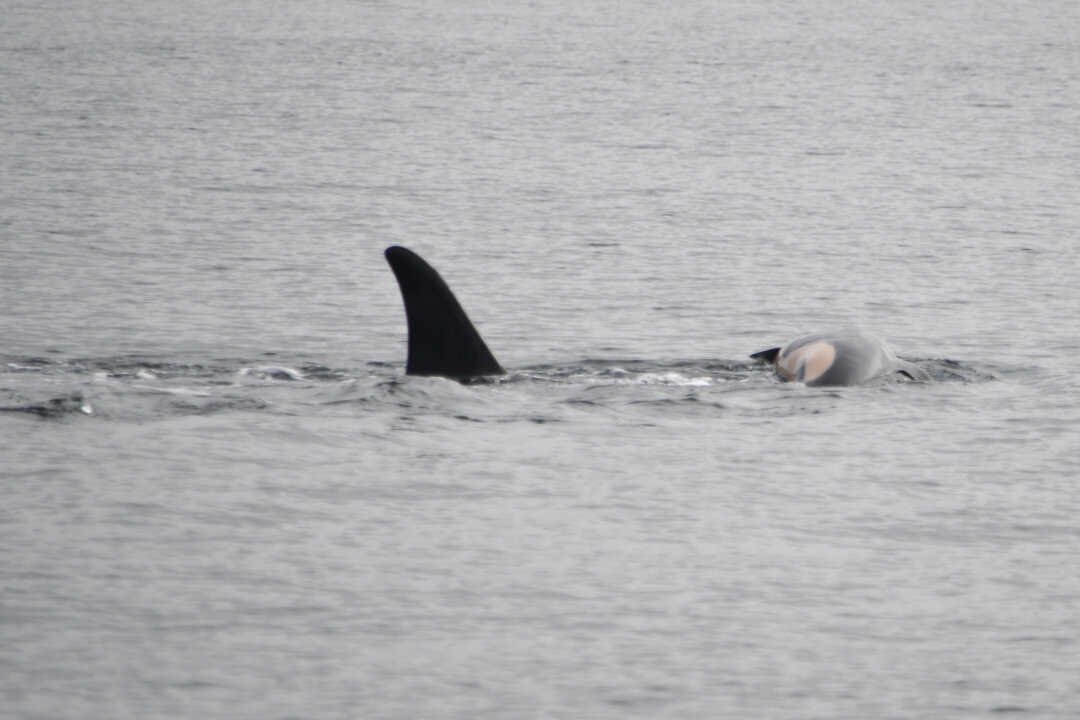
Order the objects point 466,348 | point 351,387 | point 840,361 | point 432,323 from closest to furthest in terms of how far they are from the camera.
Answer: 1. point 432,323
2. point 466,348
3. point 351,387
4. point 840,361

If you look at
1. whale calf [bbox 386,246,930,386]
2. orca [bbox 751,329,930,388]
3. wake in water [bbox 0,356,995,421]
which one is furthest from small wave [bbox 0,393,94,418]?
orca [bbox 751,329,930,388]

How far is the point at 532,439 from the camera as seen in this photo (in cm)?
1221

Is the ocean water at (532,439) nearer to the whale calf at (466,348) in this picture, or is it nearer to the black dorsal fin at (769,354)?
the black dorsal fin at (769,354)

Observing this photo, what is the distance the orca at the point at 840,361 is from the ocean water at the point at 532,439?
9.6 inches

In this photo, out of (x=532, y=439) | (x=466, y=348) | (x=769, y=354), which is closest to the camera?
(x=532, y=439)

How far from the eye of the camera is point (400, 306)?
18172 millimetres

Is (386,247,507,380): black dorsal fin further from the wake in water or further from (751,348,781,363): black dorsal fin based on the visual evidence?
(751,348,781,363): black dorsal fin

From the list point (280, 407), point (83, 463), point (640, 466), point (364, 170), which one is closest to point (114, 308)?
point (280, 407)

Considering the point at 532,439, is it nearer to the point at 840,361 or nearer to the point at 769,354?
the point at 840,361

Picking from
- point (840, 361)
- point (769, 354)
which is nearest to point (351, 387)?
point (769, 354)

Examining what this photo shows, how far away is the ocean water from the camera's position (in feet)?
26.7

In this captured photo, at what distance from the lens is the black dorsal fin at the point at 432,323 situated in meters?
13.1

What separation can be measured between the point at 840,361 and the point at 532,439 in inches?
114

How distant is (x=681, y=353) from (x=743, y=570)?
6234 millimetres
